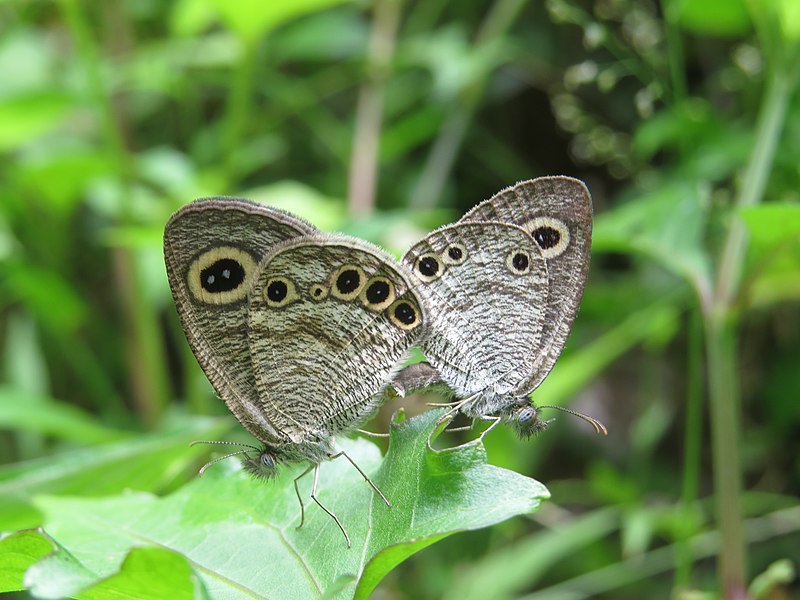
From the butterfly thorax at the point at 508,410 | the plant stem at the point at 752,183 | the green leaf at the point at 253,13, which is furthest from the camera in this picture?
the green leaf at the point at 253,13

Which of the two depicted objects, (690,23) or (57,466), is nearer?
(57,466)

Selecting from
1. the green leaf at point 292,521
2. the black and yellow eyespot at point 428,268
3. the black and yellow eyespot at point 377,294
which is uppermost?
the black and yellow eyespot at point 428,268

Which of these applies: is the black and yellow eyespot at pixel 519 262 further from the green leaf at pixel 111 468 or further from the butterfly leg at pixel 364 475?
the green leaf at pixel 111 468

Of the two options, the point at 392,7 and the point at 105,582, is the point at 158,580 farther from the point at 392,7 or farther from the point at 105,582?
the point at 392,7

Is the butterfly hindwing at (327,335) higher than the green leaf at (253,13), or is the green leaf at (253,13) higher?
the green leaf at (253,13)

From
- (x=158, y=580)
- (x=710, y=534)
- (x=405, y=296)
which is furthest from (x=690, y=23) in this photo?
(x=158, y=580)

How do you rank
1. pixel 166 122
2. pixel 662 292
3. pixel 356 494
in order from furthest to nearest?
pixel 166 122 < pixel 662 292 < pixel 356 494

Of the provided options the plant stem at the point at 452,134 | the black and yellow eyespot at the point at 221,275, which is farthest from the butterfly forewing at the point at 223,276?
the plant stem at the point at 452,134

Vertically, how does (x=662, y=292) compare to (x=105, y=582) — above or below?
above
